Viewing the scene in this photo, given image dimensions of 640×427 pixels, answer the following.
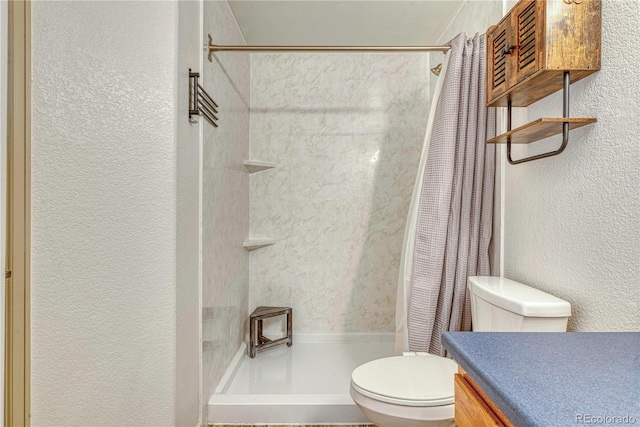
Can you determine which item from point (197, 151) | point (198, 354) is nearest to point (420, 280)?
point (198, 354)

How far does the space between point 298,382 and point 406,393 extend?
1.06 metres

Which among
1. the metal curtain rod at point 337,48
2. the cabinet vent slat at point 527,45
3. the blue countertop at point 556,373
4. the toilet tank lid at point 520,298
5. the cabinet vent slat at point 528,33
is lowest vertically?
the toilet tank lid at point 520,298

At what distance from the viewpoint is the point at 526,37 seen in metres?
Answer: 1.27

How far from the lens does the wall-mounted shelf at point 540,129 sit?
1.16m

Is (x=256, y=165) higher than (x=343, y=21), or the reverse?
(x=343, y=21)

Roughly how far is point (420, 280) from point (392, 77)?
1.73m

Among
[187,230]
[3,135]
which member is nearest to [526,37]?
[187,230]

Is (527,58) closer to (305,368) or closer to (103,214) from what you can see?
(103,214)

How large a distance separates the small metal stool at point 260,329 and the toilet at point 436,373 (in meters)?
1.24

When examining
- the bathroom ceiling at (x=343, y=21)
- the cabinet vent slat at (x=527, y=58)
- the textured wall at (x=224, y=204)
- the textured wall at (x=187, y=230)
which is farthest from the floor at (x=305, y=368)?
the bathroom ceiling at (x=343, y=21)

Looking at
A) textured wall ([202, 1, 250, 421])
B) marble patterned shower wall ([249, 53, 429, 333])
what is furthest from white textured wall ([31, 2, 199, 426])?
marble patterned shower wall ([249, 53, 429, 333])

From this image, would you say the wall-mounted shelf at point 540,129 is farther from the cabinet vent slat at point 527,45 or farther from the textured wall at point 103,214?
the textured wall at point 103,214

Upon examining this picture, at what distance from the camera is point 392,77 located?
2.87 metres

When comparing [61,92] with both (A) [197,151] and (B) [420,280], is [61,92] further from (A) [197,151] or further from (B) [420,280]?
(B) [420,280]
